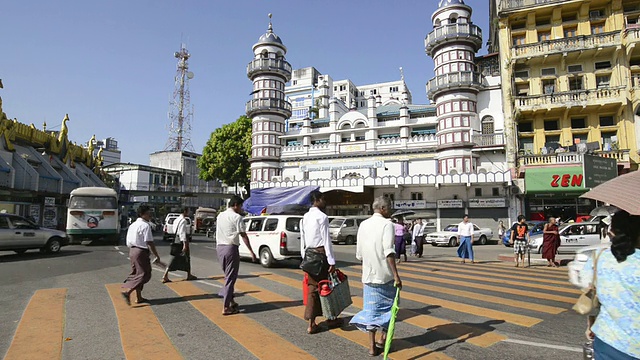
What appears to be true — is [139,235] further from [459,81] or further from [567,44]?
[567,44]

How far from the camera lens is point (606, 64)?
84.4 feet

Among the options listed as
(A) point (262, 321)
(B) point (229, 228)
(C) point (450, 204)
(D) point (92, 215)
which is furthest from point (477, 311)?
(C) point (450, 204)

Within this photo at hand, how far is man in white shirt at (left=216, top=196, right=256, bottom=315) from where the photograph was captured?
5893 mm

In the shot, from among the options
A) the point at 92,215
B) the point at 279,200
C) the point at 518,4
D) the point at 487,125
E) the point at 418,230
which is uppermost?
the point at 518,4

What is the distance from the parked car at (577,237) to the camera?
1627cm

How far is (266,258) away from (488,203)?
71.4ft

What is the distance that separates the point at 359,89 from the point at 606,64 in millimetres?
77873

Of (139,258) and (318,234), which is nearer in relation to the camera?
(318,234)

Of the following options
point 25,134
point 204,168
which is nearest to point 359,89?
point 204,168

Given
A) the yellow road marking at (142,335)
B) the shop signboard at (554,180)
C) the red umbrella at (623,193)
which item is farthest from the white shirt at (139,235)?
the shop signboard at (554,180)

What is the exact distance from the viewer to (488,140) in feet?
94.8

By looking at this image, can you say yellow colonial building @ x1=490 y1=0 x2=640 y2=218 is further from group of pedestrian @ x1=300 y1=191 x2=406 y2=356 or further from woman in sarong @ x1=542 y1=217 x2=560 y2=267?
group of pedestrian @ x1=300 y1=191 x2=406 y2=356

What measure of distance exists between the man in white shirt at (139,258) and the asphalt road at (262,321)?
1.20 ft

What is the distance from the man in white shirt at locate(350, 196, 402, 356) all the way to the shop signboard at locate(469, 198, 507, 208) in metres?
26.6
